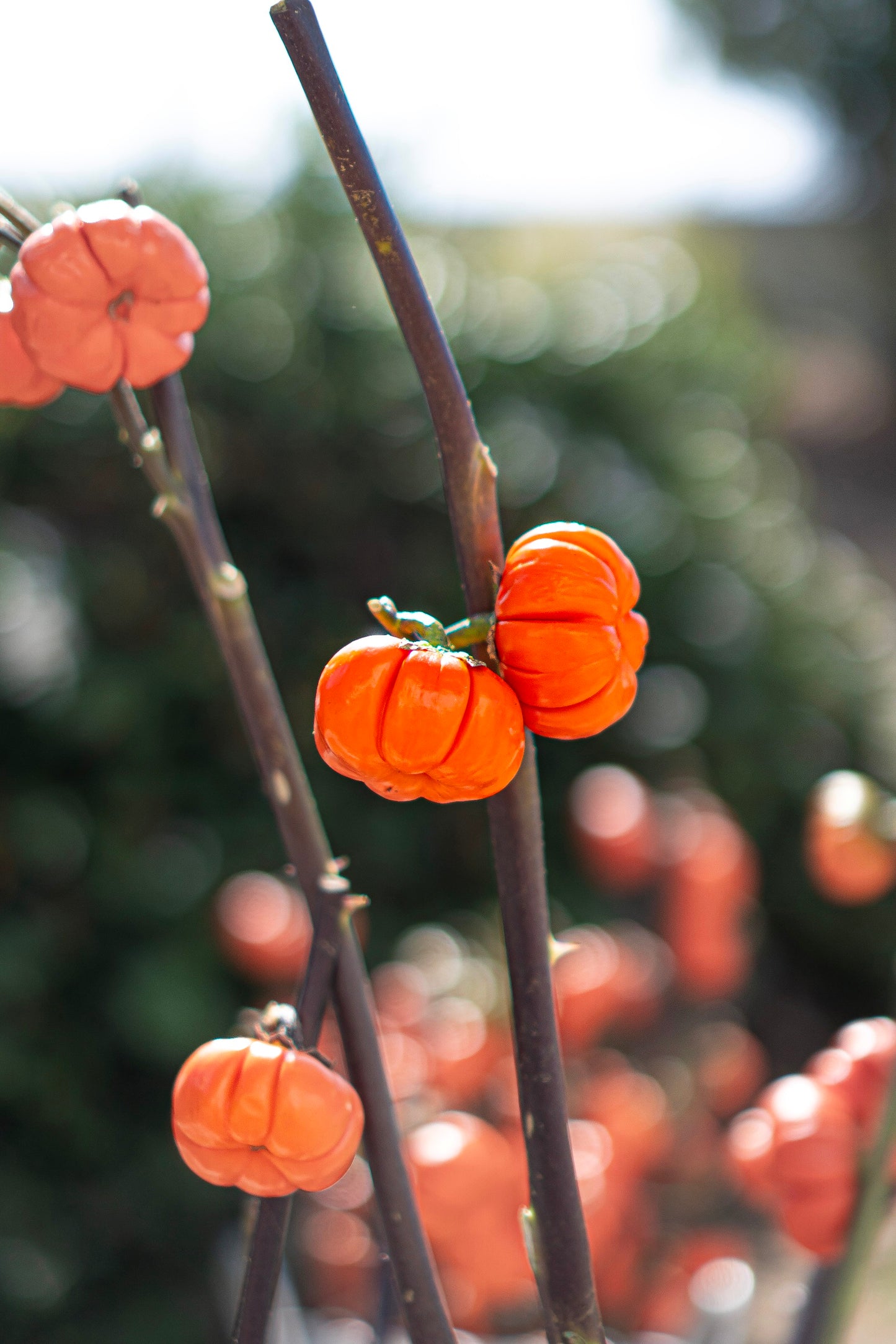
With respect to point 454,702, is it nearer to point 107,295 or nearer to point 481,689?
point 481,689

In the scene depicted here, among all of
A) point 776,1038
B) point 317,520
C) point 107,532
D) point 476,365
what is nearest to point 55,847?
point 107,532

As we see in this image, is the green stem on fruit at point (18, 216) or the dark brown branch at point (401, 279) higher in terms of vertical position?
the green stem on fruit at point (18, 216)

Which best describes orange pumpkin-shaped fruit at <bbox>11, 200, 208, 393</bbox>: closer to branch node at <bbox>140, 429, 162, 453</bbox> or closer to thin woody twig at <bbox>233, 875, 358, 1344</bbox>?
branch node at <bbox>140, 429, 162, 453</bbox>

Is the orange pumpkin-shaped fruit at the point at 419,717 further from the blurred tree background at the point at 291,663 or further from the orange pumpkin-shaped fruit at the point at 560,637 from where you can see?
the blurred tree background at the point at 291,663

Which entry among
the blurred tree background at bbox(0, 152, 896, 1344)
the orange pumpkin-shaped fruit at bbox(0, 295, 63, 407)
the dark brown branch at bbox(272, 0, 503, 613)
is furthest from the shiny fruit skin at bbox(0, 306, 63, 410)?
the blurred tree background at bbox(0, 152, 896, 1344)

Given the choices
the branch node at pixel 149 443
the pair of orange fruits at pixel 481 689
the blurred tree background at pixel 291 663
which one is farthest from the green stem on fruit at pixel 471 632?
the blurred tree background at pixel 291 663

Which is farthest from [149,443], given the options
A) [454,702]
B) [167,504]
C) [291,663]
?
[291,663]
